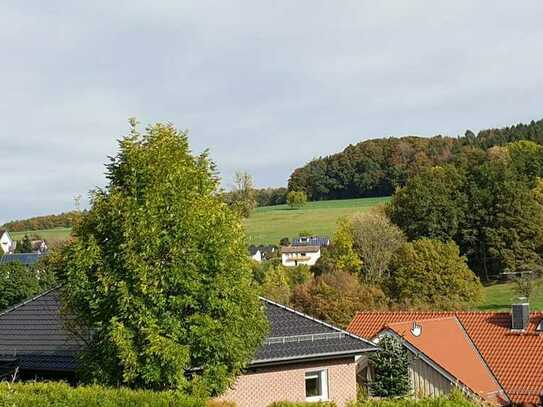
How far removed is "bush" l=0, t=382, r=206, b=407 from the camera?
12867mm

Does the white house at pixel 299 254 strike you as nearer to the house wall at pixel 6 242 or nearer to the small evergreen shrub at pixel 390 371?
the house wall at pixel 6 242

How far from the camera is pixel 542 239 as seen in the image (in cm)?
7212

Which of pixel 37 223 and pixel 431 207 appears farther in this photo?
pixel 37 223

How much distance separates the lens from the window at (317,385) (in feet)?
63.8

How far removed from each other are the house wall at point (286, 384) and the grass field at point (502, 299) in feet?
124

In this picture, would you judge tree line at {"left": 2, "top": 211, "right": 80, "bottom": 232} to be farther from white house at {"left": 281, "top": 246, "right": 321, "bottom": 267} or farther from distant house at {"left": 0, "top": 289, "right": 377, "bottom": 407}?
distant house at {"left": 0, "top": 289, "right": 377, "bottom": 407}

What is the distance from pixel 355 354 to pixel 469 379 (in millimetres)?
7565

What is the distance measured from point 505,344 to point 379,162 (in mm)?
89739

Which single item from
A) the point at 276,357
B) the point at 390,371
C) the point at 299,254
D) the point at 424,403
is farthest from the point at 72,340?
the point at 299,254

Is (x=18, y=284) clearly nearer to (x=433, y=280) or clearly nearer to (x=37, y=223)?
(x=433, y=280)

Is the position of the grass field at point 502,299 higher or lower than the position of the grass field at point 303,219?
lower

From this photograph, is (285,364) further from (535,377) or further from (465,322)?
(465,322)

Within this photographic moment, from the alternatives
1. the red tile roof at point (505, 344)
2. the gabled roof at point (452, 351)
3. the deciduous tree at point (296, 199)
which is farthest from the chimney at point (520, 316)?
the deciduous tree at point (296, 199)

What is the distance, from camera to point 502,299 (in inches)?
2486
